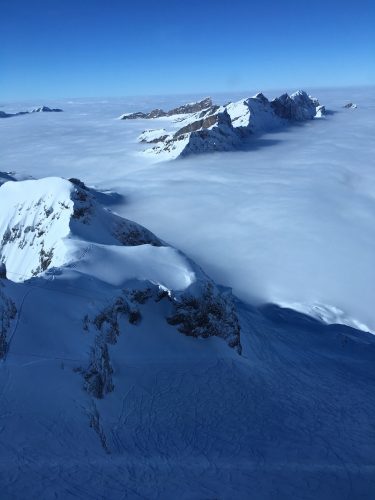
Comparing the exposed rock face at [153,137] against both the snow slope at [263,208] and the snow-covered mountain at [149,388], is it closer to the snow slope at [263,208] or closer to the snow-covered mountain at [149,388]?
the snow slope at [263,208]

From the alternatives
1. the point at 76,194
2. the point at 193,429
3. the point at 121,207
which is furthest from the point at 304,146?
the point at 193,429

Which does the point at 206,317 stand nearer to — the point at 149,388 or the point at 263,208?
the point at 149,388

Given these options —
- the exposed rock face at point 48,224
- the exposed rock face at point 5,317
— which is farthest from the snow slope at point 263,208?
the exposed rock face at point 5,317

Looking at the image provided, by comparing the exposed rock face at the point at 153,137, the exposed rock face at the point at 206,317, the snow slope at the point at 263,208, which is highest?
the exposed rock face at the point at 206,317

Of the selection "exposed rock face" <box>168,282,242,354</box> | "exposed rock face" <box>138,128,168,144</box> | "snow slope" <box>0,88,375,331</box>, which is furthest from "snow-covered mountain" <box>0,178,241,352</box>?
"exposed rock face" <box>138,128,168,144</box>

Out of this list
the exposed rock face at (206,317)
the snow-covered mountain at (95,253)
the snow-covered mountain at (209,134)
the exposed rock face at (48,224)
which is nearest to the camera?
the exposed rock face at (206,317)

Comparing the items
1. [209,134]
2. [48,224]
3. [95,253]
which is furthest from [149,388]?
[209,134]

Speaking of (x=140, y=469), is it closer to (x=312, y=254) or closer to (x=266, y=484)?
(x=266, y=484)

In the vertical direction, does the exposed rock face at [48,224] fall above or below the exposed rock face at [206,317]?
above

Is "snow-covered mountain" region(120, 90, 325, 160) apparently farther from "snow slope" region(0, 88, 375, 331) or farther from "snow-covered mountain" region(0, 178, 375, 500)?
"snow-covered mountain" region(0, 178, 375, 500)
